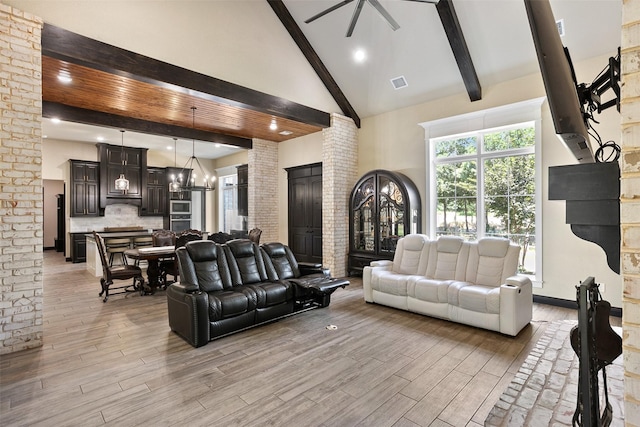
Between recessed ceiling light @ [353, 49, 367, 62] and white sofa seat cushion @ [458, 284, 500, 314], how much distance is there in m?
4.23

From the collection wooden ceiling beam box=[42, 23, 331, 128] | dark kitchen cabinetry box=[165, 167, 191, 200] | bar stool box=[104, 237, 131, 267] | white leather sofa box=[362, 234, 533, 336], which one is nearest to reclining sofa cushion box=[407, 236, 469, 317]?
white leather sofa box=[362, 234, 533, 336]

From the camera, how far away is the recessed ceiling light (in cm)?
560

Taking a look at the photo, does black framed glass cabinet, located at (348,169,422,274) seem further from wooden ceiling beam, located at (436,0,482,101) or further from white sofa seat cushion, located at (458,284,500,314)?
white sofa seat cushion, located at (458,284,500,314)

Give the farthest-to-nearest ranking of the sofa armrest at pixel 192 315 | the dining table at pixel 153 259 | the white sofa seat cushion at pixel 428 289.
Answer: the dining table at pixel 153 259 < the white sofa seat cushion at pixel 428 289 < the sofa armrest at pixel 192 315

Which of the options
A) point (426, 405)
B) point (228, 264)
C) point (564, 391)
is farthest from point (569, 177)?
point (228, 264)

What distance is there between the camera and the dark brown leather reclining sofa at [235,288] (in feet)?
11.4

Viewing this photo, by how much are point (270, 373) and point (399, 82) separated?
5.28m

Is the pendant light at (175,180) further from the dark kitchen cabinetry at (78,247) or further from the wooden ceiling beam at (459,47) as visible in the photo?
the wooden ceiling beam at (459,47)

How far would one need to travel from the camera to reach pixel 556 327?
9.88 feet

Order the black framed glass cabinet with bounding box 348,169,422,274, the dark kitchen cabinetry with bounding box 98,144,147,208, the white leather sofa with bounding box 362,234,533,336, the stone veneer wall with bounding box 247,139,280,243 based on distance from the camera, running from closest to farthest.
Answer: the white leather sofa with bounding box 362,234,533,336, the black framed glass cabinet with bounding box 348,169,422,274, the stone veneer wall with bounding box 247,139,280,243, the dark kitchen cabinetry with bounding box 98,144,147,208

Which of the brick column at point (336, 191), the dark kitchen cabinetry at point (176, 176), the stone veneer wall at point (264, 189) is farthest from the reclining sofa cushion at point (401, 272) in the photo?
the dark kitchen cabinetry at point (176, 176)

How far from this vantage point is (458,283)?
13.5ft

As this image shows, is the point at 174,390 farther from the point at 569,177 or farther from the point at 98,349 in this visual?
the point at 569,177

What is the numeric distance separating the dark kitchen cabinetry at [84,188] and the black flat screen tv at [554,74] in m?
10.8
